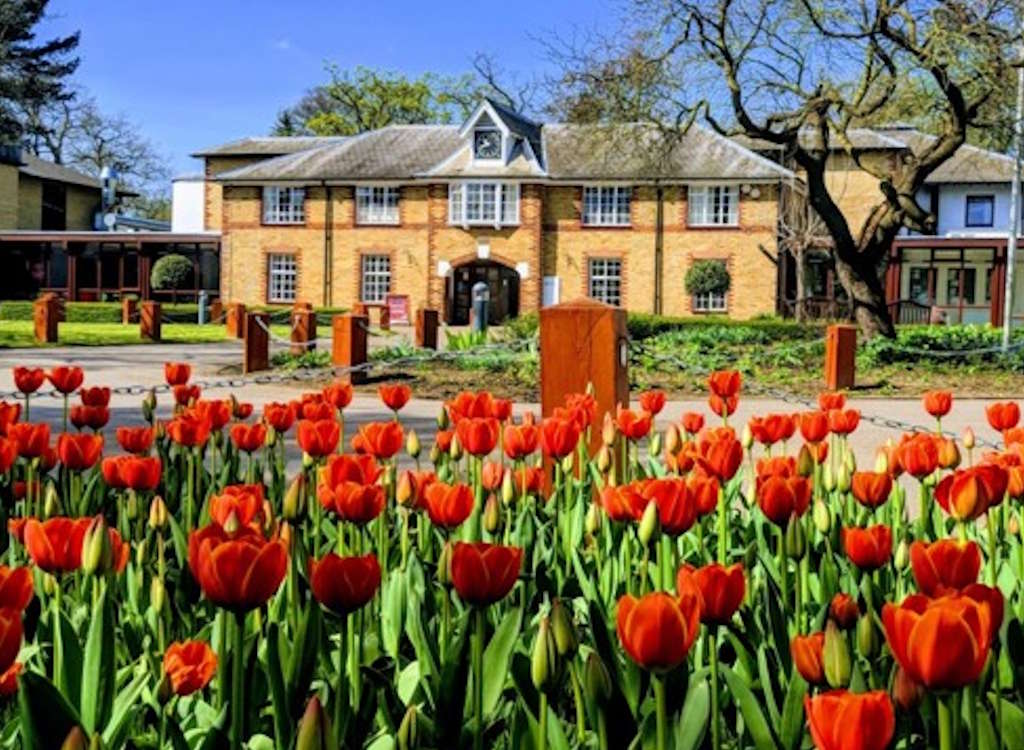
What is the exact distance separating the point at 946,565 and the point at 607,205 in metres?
40.4

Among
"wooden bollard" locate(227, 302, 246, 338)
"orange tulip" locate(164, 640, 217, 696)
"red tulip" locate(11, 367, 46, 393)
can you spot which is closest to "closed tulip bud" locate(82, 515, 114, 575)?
"orange tulip" locate(164, 640, 217, 696)

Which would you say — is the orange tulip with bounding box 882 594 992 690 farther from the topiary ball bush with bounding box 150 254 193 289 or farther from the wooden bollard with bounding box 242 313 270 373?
the topiary ball bush with bounding box 150 254 193 289

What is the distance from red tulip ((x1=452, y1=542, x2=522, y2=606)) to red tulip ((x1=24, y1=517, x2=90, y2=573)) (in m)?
0.75

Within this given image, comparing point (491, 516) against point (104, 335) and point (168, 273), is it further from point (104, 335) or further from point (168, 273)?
point (168, 273)

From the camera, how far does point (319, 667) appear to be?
2.00 metres

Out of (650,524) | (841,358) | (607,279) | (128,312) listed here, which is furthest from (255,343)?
(607,279)

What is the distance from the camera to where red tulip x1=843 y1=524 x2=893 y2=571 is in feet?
6.44

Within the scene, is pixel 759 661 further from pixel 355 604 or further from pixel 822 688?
pixel 355 604

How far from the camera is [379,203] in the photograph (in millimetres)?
43031

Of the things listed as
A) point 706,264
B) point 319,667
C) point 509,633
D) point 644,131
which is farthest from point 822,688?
point 706,264

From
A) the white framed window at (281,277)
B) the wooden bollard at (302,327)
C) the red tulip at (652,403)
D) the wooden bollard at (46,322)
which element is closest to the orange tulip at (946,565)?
the red tulip at (652,403)

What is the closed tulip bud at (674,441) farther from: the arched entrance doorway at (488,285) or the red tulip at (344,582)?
the arched entrance doorway at (488,285)

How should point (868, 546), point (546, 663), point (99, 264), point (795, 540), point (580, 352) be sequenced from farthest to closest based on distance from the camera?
point (99, 264) → point (580, 352) → point (795, 540) → point (868, 546) → point (546, 663)

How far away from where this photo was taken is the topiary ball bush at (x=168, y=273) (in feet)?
144
